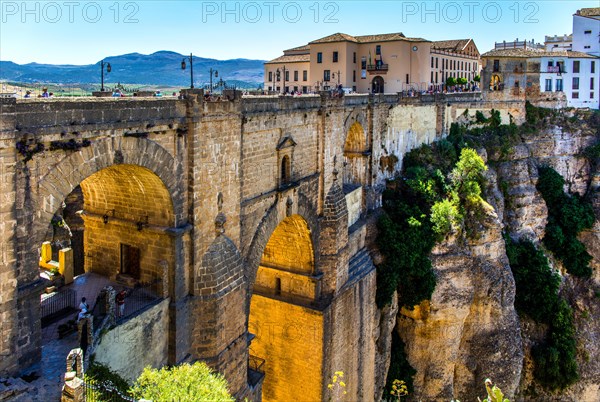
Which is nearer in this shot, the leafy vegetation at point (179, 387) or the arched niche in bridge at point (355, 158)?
the leafy vegetation at point (179, 387)

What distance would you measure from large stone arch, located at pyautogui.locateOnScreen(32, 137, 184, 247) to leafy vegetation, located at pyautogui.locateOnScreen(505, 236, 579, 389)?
27.5 meters

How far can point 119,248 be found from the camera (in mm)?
15406

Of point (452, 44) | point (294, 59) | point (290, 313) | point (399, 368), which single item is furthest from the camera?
point (452, 44)

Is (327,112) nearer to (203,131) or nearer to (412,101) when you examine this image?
(203,131)

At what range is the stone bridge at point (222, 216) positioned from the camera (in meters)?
10.7

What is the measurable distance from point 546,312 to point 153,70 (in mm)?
45657

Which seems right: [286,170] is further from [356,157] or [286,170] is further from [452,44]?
[452,44]

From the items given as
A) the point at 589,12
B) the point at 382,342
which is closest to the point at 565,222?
the point at 382,342

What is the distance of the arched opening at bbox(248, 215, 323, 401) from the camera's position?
2309 centimetres

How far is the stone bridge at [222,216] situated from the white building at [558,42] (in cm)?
3895

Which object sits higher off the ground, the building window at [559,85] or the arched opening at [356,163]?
the building window at [559,85]

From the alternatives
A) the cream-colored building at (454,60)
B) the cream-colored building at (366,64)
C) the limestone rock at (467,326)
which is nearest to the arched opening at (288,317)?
the limestone rock at (467,326)

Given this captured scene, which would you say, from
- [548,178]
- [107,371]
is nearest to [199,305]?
[107,371]

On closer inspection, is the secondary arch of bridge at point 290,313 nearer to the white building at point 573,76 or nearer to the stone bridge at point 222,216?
the stone bridge at point 222,216
